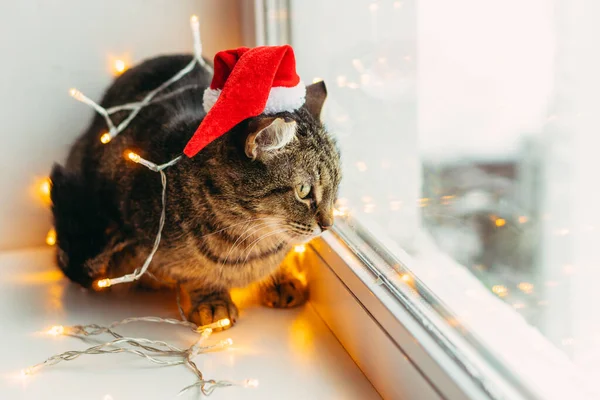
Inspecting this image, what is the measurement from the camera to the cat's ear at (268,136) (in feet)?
3.08

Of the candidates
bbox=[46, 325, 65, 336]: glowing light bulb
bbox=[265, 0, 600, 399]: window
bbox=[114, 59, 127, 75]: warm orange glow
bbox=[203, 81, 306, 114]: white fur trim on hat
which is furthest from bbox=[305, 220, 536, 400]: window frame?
bbox=[114, 59, 127, 75]: warm orange glow

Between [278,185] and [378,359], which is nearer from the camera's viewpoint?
[378,359]

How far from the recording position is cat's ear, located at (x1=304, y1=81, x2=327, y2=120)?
111 centimetres

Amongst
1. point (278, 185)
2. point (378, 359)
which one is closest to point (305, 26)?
point (278, 185)

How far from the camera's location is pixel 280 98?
987 millimetres

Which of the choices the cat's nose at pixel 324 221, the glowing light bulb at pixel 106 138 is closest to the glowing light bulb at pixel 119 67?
the glowing light bulb at pixel 106 138

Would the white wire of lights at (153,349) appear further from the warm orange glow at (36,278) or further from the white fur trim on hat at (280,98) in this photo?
the white fur trim on hat at (280,98)

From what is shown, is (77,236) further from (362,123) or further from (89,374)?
(362,123)

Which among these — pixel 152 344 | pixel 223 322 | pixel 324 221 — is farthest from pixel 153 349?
pixel 324 221

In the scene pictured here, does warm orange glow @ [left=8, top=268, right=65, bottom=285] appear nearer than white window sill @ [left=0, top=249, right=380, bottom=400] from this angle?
No

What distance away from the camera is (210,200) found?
41.6 inches

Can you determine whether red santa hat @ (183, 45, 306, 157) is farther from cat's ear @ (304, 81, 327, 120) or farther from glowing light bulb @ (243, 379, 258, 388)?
glowing light bulb @ (243, 379, 258, 388)

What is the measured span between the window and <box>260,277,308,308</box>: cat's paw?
5.6 inches

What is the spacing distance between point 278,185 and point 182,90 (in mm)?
440
